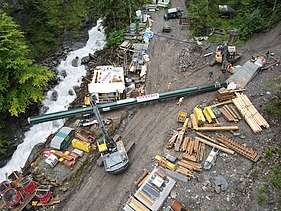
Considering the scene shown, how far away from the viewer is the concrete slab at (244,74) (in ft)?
99.0

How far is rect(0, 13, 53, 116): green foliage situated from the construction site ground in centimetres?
793

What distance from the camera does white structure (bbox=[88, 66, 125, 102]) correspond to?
101ft

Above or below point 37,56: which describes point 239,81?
above

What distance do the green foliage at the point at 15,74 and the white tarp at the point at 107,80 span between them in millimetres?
4563

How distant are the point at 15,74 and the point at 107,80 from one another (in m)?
8.39

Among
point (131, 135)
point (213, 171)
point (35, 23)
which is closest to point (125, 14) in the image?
point (35, 23)

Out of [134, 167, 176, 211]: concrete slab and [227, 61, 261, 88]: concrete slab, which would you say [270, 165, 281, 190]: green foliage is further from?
[227, 61, 261, 88]: concrete slab

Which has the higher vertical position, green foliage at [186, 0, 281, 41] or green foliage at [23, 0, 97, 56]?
green foliage at [186, 0, 281, 41]

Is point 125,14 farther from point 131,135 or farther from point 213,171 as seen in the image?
point 213,171

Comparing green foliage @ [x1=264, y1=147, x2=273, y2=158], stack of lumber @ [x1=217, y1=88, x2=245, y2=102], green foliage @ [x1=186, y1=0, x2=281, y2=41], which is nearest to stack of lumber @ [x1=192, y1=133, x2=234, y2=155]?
green foliage @ [x1=264, y1=147, x2=273, y2=158]

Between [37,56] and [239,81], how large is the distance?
75.4ft

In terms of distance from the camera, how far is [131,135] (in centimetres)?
2831

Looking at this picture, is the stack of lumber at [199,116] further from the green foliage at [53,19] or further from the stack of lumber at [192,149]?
the green foliage at [53,19]

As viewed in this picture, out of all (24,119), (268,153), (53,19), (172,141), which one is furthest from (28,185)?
(53,19)
